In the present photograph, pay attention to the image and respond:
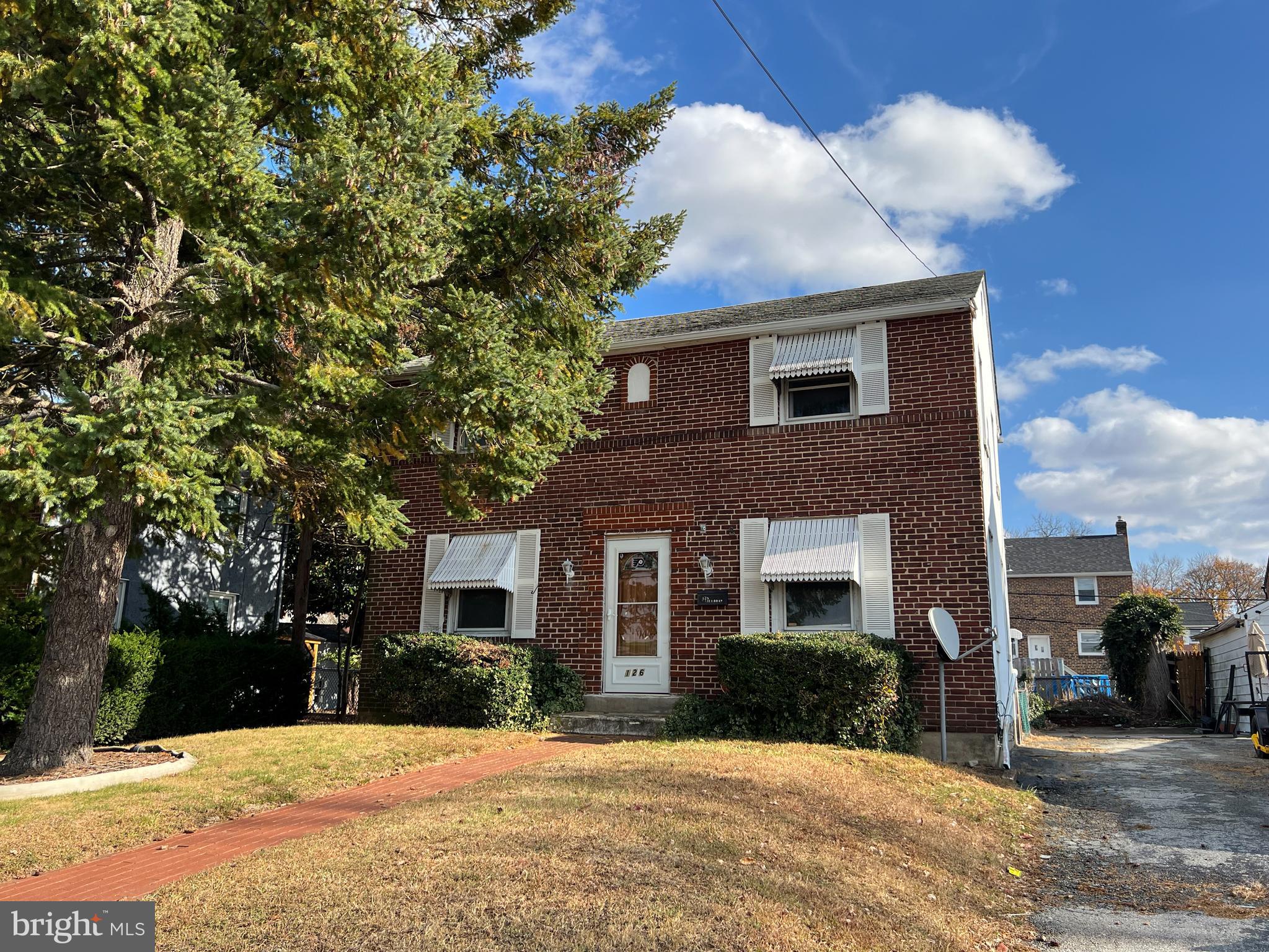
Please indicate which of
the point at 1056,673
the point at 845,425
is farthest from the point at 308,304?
the point at 1056,673

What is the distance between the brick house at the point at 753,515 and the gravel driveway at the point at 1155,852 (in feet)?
5.23

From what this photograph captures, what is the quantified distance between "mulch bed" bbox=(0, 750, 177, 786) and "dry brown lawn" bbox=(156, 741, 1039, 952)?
3.39 metres

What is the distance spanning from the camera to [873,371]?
1197cm

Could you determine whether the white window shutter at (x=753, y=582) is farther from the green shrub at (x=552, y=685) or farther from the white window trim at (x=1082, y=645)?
the white window trim at (x=1082, y=645)

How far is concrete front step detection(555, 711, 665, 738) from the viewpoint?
11.2 metres

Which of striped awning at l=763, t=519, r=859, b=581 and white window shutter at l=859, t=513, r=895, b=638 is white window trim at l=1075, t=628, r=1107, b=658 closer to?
white window shutter at l=859, t=513, r=895, b=638

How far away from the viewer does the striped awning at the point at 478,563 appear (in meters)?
13.1

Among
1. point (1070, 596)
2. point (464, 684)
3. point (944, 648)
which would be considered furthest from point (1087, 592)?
point (464, 684)

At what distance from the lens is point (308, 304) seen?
→ 7340 millimetres

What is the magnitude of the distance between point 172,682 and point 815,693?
351 inches

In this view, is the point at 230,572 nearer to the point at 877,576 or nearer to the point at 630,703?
the point at 630,703

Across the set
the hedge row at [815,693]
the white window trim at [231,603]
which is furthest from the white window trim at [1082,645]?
the white window trim at [231,603]

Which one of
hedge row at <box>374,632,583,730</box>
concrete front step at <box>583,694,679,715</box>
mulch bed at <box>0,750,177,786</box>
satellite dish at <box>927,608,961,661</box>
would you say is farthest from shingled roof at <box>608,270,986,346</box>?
mulch bed at <box>0,750,177,786</box>

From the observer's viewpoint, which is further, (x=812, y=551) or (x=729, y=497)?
(x=729, y=497)
